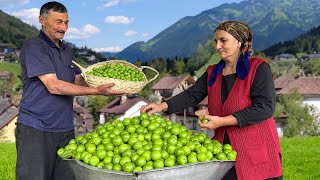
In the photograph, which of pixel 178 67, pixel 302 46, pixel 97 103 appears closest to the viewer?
pixel 97 103

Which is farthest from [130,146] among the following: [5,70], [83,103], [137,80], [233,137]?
[5,70]

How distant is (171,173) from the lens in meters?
2.89

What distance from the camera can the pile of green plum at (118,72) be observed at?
4875mm

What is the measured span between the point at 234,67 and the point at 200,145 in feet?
3.23

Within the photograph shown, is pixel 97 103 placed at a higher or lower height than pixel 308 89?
lower

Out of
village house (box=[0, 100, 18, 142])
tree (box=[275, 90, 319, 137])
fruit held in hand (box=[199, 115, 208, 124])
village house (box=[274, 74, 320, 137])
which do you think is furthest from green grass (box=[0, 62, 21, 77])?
fruit held in hand (box=[199, 115, 208, 124])

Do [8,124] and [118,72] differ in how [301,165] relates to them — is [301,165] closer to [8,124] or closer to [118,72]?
[118,72]

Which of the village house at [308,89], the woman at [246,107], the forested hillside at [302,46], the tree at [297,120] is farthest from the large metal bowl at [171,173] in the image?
the forested hillside at [302,46]

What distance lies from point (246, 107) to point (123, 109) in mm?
65430

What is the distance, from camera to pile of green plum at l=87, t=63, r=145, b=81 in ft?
16.0

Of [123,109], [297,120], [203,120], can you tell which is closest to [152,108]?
[203,120]

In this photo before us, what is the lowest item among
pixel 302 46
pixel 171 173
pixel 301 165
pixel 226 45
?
pixel 301 165

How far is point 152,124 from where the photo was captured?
11.3ft

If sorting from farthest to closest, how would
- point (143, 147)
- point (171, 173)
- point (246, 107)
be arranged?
point (246, 107), point (143, 147), point (171, 173)
